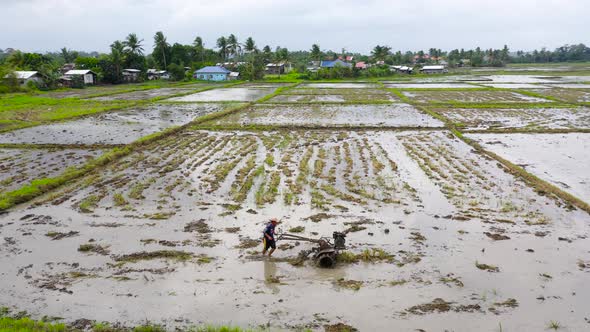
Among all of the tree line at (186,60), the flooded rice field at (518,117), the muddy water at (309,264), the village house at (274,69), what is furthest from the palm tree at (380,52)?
the muddy water at (309,264)

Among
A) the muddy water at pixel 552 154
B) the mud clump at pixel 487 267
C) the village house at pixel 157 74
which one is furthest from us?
the village house at pixel 157 74

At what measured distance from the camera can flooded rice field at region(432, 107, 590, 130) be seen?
64.2 ft

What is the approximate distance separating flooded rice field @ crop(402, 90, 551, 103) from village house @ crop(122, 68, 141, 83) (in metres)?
36.4

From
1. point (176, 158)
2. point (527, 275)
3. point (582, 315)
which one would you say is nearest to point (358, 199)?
point (527, 275)

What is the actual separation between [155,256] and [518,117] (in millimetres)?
21221

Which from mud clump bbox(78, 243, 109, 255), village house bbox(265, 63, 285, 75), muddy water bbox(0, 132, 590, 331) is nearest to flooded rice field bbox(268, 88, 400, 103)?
muddy water bbox(0, 132, 590, 331)

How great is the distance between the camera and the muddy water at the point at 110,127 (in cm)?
1739

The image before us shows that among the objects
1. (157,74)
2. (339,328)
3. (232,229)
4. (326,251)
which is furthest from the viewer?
(157,74)

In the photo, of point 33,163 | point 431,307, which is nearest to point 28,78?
point 33,163

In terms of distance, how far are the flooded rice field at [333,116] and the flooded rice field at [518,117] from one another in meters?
1.65

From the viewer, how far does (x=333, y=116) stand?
23516mm

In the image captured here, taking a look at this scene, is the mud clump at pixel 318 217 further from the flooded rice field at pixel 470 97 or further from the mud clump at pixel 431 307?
the flooded rice field at pixel 470 97

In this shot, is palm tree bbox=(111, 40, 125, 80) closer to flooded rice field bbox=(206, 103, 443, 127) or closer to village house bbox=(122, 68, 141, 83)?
village house bbox=(122, 68, 141, 83)

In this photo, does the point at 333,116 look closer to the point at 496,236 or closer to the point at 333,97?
the point at 333,97
